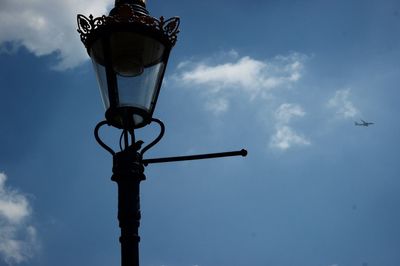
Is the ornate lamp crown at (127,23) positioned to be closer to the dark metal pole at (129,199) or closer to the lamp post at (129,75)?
the lamp post at (129,75)

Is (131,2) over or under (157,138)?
over

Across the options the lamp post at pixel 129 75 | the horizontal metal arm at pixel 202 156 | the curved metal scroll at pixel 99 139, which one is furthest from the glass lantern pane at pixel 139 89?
the horizontal metal arm at pixel 202 156

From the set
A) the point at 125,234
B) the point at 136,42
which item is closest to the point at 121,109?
the point at 136,42

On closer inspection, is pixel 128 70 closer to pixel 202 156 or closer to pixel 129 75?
pixel 129 75

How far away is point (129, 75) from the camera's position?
419 cm

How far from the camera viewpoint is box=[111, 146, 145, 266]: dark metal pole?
3.75 meters

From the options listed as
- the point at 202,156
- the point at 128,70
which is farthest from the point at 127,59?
the point at 202,156

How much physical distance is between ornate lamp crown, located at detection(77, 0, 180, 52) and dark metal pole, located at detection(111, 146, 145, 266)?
98cm

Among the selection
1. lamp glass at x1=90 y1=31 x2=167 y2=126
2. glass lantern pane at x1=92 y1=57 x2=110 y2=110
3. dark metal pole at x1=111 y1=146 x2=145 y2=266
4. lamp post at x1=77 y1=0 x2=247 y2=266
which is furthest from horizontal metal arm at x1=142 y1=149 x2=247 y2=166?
glass lantern pane at x1=92 y1=57 x2=110 y2=110

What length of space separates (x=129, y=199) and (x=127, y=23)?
139 cm

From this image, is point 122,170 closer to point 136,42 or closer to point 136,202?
point 136,202

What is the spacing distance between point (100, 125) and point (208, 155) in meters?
0.93

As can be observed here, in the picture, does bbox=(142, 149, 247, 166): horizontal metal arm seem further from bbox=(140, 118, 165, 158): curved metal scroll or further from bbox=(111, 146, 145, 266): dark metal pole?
bbox=(111, 146, 145, 266): dark metal pole

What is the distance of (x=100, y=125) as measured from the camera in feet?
14.1
